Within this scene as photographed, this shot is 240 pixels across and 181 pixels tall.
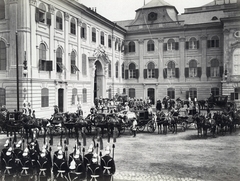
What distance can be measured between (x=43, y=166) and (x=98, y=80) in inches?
1096

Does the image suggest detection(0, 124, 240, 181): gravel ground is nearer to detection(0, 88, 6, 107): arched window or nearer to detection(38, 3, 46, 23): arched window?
detection(0, 88, 6, 107): arched window

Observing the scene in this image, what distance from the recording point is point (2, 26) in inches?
879

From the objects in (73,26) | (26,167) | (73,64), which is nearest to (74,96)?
(73,64)

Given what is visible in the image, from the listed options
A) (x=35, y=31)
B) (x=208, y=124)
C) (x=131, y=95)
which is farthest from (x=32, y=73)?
(x=131, y=95)

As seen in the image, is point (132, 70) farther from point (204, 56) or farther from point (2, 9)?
point (2, 9)

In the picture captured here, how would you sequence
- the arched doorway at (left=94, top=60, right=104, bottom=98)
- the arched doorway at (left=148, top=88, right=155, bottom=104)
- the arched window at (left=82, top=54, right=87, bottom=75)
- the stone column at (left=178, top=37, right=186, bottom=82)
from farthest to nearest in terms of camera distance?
the arched doorway at (left=148, top=88, right=155, bottom=104) < the stone column at (left=178, top=37, right=186, bottom=82) < the arched doorway at (left=94, top=60, right=104, bottom=98) < the arched window at (left=82, top=54, right=87, bottom=75)

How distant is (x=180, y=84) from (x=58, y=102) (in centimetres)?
2024

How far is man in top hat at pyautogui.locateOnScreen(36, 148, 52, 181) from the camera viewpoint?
26.5 ft

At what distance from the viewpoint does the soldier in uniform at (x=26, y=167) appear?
26.6 ft

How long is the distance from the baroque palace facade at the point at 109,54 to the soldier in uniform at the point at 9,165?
10629mm

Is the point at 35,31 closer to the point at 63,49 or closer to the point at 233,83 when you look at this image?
the point at 63,49

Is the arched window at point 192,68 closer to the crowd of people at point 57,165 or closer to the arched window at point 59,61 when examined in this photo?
Answer: the arched window at point 59,61

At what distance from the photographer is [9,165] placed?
8250 mm

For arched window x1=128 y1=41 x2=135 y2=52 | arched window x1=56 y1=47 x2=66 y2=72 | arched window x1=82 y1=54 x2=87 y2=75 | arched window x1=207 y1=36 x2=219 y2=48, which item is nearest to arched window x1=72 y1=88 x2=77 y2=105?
arched window x1=82 y1=54 x2=87 y2=75
